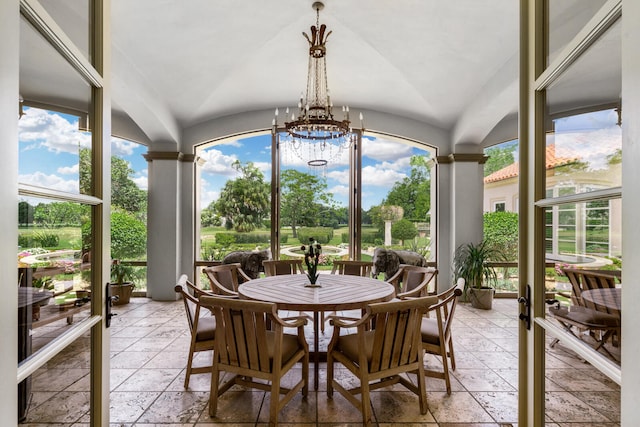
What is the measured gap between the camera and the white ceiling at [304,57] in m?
3.42

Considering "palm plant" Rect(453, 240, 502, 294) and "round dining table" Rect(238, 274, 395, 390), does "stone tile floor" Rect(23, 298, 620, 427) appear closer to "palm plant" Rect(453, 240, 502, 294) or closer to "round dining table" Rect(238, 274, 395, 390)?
"round dining table" Rect(238, 274, 395, 390)

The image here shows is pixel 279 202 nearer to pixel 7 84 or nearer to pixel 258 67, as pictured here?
pixel 258 67

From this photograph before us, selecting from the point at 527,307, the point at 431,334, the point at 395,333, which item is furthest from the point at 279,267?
the point at 527,307

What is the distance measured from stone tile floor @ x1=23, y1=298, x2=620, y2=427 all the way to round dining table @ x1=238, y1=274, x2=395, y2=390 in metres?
0.57

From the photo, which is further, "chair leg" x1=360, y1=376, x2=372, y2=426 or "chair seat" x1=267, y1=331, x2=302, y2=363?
"chair seat" x1=267, y1=331, x2=302, y2=363

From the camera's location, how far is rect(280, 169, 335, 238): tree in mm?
6395

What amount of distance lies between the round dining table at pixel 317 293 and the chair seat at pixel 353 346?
218 mm

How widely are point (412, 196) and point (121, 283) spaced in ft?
16.8

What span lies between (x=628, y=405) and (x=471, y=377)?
2.51 m

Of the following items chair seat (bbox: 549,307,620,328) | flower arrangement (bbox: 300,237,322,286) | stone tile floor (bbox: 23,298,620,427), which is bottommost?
stone tile floor (bbox: 23,298,620,427)

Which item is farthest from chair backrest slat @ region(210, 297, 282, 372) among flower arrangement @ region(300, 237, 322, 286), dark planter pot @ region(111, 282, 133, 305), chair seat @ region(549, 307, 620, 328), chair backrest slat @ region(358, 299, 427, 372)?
dark planter pot @ region(111, 282, 133, 305)

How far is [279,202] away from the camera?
637cm

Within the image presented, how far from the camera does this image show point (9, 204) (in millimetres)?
760

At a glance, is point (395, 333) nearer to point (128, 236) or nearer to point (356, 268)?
point (356, 268)
